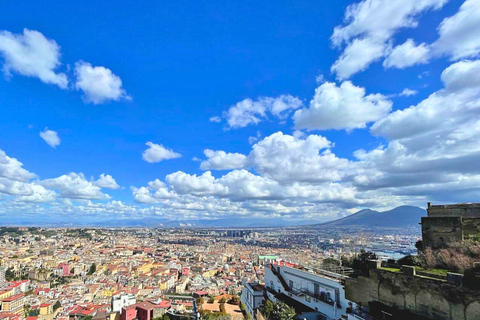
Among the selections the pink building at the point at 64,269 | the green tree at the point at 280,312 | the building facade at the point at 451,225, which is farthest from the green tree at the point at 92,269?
the building facade at the point at 451,225

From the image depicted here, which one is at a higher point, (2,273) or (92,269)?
(2,273)

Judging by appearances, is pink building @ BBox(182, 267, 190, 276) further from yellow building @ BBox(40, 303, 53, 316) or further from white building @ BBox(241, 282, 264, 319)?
white building @ BBox(241, 282, 264, 319)

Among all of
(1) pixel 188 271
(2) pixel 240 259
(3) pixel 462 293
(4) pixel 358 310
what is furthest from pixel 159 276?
(3) pixel 462 293

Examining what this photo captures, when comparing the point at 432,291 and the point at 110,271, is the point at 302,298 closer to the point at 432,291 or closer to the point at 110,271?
the point at 432,291

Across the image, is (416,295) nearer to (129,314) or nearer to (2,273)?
(129,314)

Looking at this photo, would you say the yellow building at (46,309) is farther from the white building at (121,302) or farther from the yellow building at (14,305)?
the white building at (121,302)

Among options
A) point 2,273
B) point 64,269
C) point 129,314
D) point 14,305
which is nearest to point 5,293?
point 14,305
